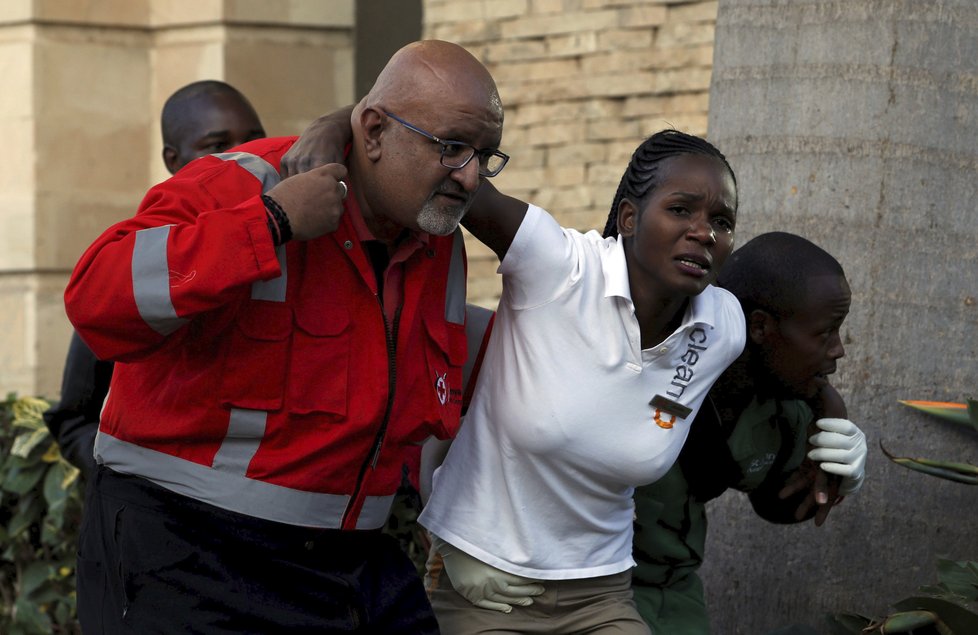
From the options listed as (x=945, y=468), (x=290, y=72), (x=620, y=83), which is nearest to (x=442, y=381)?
(x=945, y=468)

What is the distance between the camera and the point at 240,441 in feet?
10.2

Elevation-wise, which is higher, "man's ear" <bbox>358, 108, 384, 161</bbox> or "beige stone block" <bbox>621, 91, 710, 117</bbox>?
"man's ear" <bbox>358, 108, 384, 161</bbox>

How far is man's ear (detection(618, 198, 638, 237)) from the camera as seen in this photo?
3.69 metres

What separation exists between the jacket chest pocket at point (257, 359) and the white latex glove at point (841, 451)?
1.44 m

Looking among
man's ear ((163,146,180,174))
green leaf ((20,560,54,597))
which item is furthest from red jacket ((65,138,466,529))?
green leaf ((20,560,54,597))

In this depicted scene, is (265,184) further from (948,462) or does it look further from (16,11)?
(16,11)

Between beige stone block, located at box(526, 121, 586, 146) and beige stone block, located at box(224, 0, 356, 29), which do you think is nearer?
beige stone block, located at box(526, 121, 586, 146)

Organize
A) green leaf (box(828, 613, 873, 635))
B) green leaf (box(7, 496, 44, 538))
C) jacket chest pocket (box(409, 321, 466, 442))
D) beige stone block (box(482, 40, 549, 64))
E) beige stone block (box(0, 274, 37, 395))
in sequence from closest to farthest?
jacket chest pocket (box(409, 321, 466, 442)) < green leaf (box(828, 613, 873, 635)) < green leaf (box(7, 496, 44, 538)) < beige stone block (box(482, 40, 549, 64)) < beige stone block (box(0, 274, 37, 395))

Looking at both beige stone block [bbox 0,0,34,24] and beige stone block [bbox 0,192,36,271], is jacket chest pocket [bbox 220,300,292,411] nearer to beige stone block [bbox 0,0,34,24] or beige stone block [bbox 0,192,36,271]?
beige stone block [bbox 0,192,36,271]

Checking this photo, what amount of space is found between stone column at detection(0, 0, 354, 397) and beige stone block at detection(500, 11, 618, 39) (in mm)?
1447

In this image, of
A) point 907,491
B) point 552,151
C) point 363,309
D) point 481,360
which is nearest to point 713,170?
point 481,360

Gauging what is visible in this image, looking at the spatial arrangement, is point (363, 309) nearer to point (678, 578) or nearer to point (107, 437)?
point (107, 437)

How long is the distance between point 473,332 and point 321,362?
2.22 ft

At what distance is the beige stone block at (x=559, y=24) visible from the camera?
7.74m
